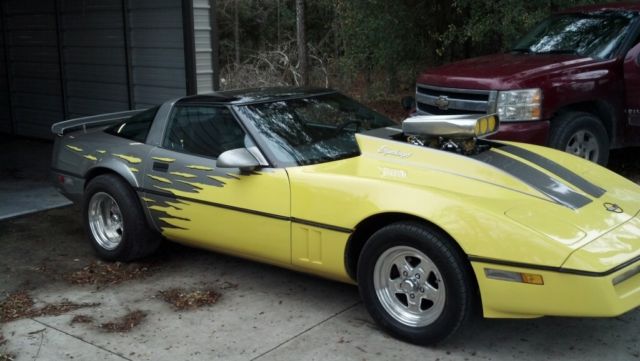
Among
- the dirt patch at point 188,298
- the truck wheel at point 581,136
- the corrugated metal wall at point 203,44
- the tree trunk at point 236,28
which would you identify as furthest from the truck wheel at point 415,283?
the tree trunk at point 236,28

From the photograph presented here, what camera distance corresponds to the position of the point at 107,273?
539 centimetres

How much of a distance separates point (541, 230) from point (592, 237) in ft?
0.93

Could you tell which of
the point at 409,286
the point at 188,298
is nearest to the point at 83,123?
the point at 188,298

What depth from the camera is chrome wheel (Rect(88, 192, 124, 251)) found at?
562cm

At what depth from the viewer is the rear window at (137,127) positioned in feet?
18.1

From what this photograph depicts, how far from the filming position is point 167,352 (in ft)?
13.2

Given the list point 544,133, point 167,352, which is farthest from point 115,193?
point 544,133

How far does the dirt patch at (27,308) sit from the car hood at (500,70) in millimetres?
4050

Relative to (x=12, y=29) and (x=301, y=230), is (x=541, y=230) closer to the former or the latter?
Answer: (x=301, y=230)

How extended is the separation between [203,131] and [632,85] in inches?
180

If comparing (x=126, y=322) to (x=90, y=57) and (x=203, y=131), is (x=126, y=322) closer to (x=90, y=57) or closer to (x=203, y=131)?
(x=203, y=131)

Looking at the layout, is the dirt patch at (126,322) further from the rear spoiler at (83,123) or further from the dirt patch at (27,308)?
the rear spoiler at (83,123)

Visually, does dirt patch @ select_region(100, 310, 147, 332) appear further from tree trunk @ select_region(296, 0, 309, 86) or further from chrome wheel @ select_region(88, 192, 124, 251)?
tree trunk @ select_region(296, 0, 309, 86)

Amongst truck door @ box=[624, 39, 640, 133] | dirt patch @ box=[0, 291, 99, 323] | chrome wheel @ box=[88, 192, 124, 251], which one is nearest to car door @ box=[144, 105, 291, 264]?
chrome wheel @ box=[88, 192, 124, 251]
